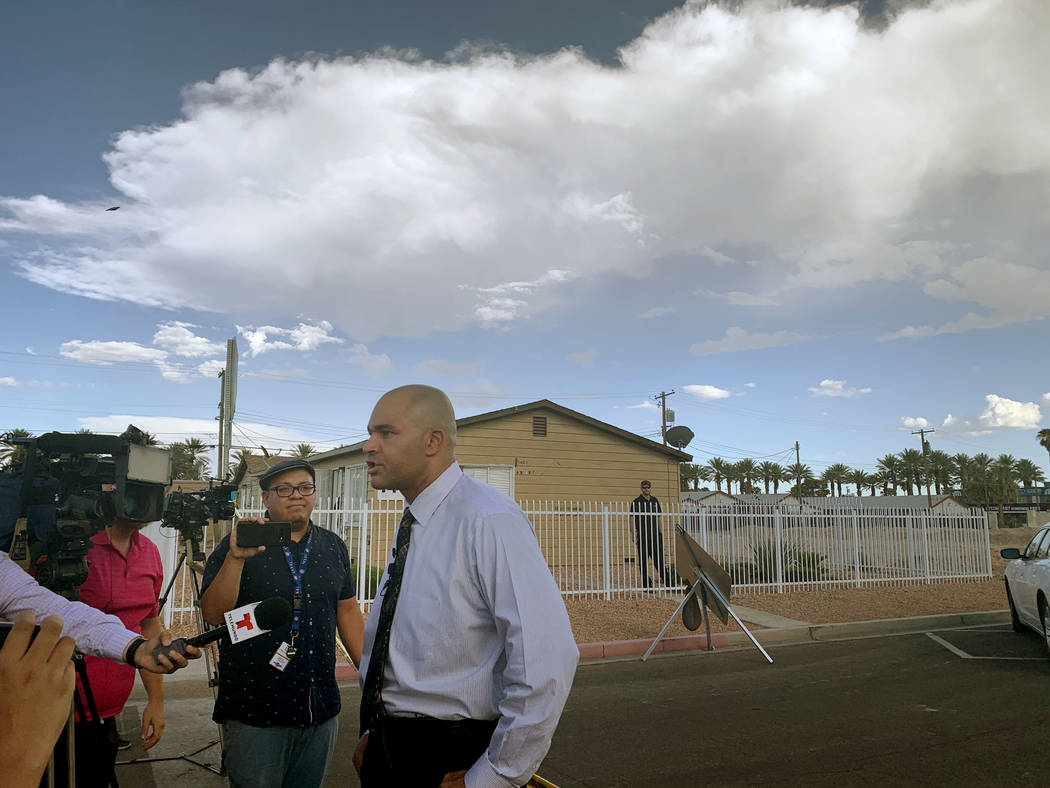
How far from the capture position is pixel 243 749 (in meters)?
2.91

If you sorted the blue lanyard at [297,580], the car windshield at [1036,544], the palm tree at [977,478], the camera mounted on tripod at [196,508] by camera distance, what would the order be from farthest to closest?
the palm tree at [977,478] < the car windshield at [1036,544] < the camera mounted on tripod at [196,508] < the blue lanyard at [297,580]

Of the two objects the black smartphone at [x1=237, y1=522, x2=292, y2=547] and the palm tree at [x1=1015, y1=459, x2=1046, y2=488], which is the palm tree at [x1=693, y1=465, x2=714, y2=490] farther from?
the black smartphone at [x1=237, y1=522, x2=292, y2=547]

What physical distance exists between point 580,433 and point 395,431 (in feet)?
60.9

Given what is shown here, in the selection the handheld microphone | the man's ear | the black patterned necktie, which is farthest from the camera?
the man's ear

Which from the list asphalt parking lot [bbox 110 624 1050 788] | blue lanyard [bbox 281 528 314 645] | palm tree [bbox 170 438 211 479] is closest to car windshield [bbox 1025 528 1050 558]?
asphalt parking lot [bbox 110 624 1050 788]

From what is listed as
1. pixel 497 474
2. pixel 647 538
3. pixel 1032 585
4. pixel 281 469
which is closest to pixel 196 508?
pixel 281 469

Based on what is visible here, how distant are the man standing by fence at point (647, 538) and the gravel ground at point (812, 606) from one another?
60cm

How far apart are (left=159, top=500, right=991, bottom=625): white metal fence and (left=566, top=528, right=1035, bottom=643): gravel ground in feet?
1.78

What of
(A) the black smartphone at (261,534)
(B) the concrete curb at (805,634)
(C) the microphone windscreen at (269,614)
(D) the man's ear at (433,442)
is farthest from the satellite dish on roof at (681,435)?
(C) the microphone windscreen at (269,614)

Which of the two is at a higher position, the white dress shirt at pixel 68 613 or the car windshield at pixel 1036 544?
the white dress shirt at pixel 68 613

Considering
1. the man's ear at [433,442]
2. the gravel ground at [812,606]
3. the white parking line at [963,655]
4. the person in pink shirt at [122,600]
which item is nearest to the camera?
the man's ear at [433,442]

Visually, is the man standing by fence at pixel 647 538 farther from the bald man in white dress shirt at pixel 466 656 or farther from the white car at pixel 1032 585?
the bald man in white dress shirt at pixel 466 656

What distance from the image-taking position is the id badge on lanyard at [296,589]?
9.80 ft

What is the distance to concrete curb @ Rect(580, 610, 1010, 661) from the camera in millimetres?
9773
